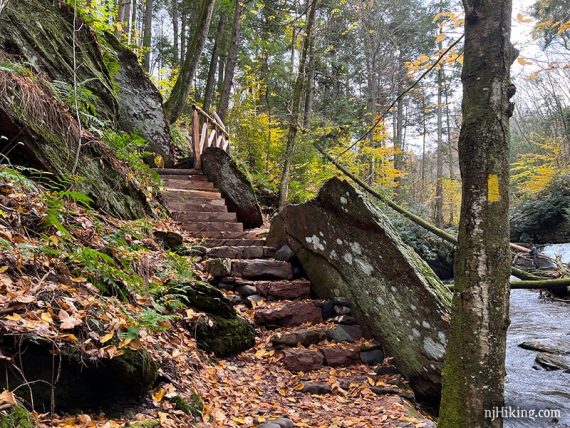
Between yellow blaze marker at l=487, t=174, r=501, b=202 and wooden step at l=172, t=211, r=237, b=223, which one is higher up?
yellow blaze marker at l=487, t=174, r=501, b=202

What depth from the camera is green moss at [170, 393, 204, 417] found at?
2363 millimetres

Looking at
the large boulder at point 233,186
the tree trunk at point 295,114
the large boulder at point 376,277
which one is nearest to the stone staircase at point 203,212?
the large boulder at point 233,186

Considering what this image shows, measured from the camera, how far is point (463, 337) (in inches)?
69.1

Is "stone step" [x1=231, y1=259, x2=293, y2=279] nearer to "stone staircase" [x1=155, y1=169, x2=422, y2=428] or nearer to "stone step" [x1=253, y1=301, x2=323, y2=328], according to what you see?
"stone staircase" [x1=155, y1=169, x2=422, y2=428]

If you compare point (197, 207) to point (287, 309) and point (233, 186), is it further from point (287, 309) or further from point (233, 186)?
point (287, 309)

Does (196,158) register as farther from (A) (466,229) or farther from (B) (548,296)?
(B) (548,296)

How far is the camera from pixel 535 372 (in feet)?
17.1

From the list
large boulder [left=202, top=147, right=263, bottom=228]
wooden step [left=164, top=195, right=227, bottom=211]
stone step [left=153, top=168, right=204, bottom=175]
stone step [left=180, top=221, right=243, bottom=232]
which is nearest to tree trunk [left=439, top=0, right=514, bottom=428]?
stone step [left=180, top=221, right=243, bottom=232]

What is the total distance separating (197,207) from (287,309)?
369 cm

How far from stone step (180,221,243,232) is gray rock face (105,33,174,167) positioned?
→ 3346 millimetres

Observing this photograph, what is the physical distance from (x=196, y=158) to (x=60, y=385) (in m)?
8.23

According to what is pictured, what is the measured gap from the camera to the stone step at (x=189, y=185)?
8.44 m

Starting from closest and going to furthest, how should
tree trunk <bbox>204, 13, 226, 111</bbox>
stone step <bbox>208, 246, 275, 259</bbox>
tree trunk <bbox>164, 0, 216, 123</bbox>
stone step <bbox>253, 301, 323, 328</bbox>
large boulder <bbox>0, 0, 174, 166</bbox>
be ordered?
large boulder <bbox>0, 0, 174, 166</bbox>, stone step <bbox>253, 301, 323, 328</bbox>, stone step <bbox>208, 246, 275, 259</bbox>, tree trunk <bbox>164, 0, 216, 123</bbox>, tree trunk <bbox>204, 13, 226, 111</bbox>

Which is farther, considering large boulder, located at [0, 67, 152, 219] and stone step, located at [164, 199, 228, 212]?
stone step, located at [164, 199, 228, 212]
